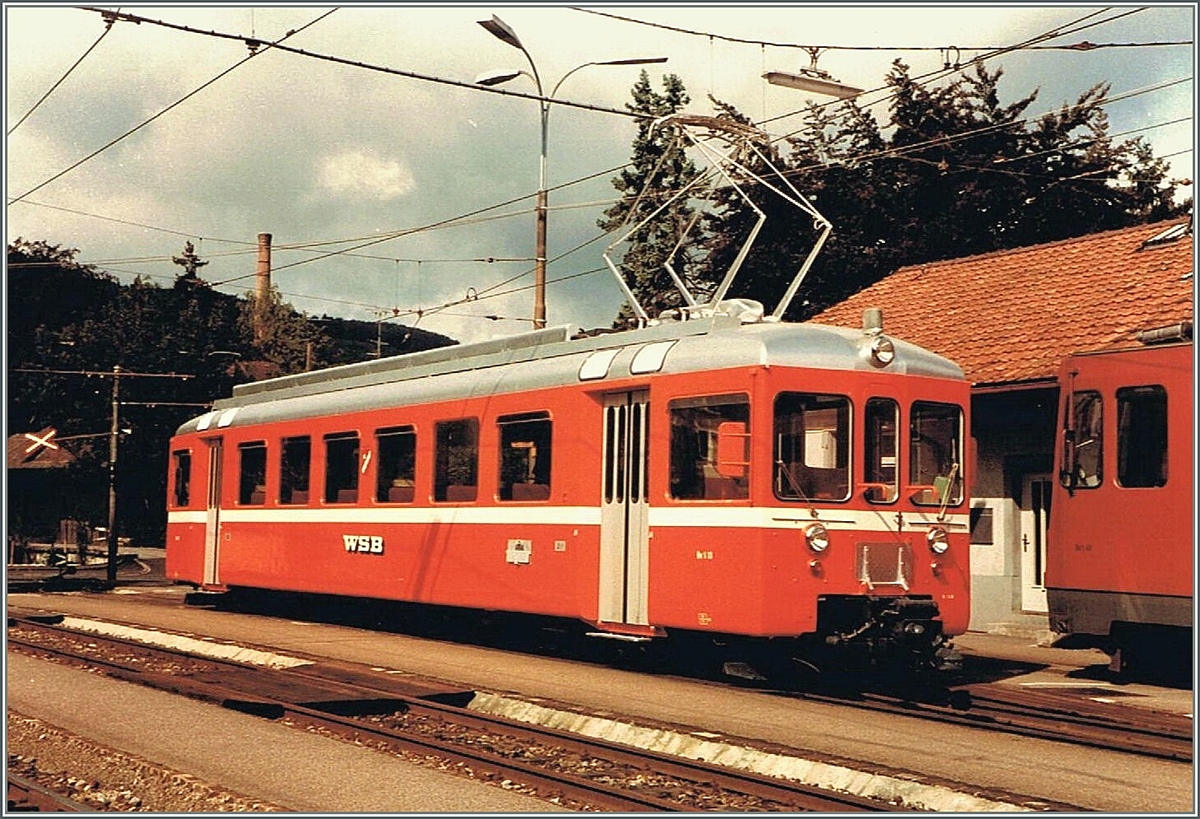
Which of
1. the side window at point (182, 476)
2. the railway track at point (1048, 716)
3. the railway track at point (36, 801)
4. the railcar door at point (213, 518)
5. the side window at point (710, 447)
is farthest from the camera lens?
the side window at point (182, 476)

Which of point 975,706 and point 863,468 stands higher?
point 863,468

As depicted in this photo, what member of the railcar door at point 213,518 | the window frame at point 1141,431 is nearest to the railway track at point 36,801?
the window frame at point 1141,431

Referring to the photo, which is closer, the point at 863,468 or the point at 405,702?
the point at 405,702

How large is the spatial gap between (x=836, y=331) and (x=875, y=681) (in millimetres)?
3246

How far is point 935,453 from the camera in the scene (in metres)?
13.5

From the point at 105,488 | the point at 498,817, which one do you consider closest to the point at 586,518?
the point at 498,817

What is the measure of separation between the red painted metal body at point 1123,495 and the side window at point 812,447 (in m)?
3.07

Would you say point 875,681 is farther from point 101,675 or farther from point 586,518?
point 101,675

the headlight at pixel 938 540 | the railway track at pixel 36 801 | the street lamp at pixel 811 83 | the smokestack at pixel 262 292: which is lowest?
the railway track at pixel 36 801

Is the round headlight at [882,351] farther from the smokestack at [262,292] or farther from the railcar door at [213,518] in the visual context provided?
the smokestack at [262,292]

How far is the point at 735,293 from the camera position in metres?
34.5

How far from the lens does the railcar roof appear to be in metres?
12.9

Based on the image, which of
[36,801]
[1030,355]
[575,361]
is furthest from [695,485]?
[1030,355]

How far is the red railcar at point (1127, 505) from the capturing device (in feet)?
44.2
